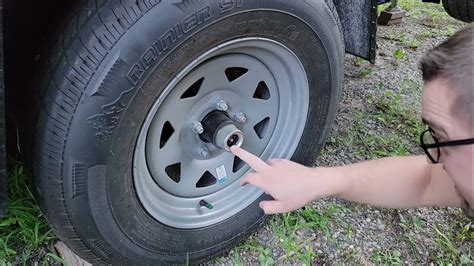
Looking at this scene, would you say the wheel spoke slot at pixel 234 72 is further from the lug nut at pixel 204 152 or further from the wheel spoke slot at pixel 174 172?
the wheel spoke slot at pixel 174 172

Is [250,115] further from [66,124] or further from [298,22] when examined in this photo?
[66,124]

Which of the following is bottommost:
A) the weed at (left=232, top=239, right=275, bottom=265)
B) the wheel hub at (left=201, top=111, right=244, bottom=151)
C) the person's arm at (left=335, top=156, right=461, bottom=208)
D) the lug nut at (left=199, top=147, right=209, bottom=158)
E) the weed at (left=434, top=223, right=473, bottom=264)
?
the weed at (left=434, top=223, right=473, bottom=264)

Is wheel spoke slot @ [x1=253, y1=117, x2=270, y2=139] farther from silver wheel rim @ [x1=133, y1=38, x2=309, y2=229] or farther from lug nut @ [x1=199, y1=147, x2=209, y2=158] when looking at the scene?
lug nut @ [x1=199, y1=147, x2=209, y2=158]

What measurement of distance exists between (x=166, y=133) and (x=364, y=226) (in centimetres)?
96

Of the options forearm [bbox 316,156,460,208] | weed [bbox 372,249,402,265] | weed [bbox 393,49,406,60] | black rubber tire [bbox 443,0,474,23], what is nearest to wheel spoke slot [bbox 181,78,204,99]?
forearm [bbox 316,156,460,208]

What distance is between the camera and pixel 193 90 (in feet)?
6.14

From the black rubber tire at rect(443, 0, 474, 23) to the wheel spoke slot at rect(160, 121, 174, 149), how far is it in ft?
6.61

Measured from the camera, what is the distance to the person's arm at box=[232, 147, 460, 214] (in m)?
1.57

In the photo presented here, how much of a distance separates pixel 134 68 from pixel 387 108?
1.99 metres

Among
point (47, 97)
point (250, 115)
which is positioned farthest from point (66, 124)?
point (250, 115)

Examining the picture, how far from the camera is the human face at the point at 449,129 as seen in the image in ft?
4.40

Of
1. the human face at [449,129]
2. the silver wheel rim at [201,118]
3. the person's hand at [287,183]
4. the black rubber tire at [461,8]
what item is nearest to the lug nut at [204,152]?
the silver wheel rim at [201,118]

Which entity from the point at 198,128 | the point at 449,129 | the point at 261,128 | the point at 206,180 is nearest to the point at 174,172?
the point at 206,180

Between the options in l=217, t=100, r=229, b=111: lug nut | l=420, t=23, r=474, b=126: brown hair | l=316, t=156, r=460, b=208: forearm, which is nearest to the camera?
l=420, t=23, r=474, b=126: brown hair
